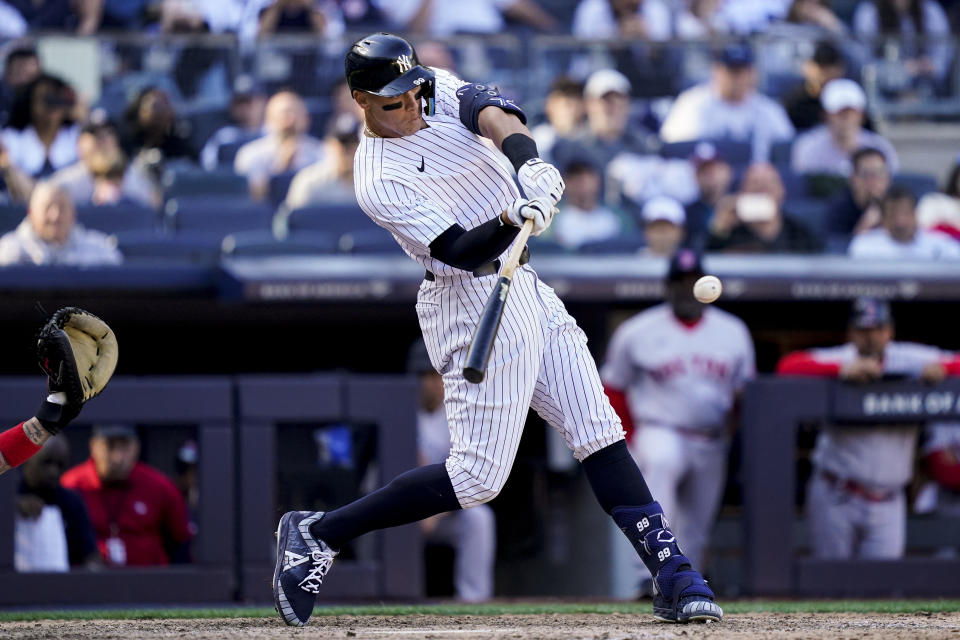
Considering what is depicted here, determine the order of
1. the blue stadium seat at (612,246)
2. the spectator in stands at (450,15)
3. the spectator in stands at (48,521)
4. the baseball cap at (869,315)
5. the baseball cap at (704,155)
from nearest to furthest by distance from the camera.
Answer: the spectator in stands at (48,521)
the baseball cap at (869,315)
the blue stadium seat at (612,246)
the baseball cap at (704,155)
the spectator in stands at (450,15)

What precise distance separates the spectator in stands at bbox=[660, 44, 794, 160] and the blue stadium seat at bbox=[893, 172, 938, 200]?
0.74 metres

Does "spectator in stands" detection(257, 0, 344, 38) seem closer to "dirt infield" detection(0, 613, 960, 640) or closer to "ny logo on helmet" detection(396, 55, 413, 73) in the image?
"dirt infield" detection(0, 613, 960, 640)

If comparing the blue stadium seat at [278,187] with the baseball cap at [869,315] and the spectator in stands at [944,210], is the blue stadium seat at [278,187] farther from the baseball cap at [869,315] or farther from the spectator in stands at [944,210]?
the spectator in stands at [944,210]

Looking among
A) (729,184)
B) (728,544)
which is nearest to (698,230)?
(729,184)

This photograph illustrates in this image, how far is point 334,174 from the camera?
25.1 feet

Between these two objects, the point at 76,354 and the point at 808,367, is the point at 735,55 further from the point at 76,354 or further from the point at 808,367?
the point at 76,354

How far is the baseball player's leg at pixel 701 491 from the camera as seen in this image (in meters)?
6.60

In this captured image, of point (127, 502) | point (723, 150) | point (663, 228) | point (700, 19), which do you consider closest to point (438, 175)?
point (127, 502)

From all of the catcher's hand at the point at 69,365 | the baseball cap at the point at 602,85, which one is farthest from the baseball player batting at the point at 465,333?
the baseball cap at the point at 602,85

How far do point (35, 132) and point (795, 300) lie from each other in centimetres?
407

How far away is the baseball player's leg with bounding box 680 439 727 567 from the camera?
21.7ft

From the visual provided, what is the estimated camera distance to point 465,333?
378cm

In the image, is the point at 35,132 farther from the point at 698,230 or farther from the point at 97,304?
the point at 698,230

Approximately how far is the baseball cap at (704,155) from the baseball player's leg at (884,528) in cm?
222
